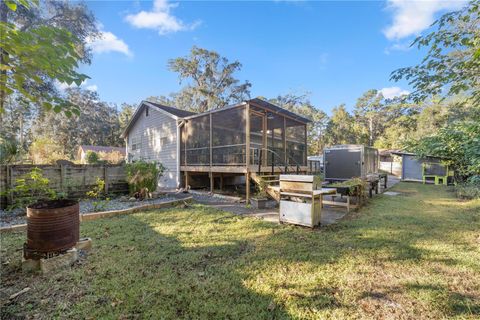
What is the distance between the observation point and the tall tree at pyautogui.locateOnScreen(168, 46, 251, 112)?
25.0m

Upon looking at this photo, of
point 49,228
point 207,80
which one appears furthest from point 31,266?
point 207,80

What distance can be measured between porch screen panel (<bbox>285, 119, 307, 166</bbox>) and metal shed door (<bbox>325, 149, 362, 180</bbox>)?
2060 mm

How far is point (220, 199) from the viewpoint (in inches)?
329

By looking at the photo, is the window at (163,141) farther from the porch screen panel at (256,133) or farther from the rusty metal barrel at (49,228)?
the rusty metal barrel at (49,228)

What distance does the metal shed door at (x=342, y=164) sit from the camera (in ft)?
36.0

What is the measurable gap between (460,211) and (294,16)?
903cm

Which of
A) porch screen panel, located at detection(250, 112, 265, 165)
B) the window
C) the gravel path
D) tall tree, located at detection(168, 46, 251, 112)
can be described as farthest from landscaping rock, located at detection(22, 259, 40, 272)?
tall tree, located at detection(168, 46, 251, 112)

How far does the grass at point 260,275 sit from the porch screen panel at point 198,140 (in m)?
5.45

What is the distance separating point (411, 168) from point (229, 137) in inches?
563

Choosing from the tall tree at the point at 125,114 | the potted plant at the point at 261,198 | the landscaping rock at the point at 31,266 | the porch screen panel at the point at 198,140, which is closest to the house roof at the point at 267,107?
the porch screen panel at the point at 198,140

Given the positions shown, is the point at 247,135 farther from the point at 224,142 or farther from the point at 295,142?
the point at 295,142

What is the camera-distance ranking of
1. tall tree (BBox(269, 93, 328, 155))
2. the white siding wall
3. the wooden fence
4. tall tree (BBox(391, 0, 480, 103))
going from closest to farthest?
tall tree (BBox(391, 0, 480, 103)) → the wooden fence → the white siding wall → tall tree (BBox(269, 93, 328, 155))

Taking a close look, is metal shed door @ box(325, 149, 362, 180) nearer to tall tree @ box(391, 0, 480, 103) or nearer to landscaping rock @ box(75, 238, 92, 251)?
tall tree @ box(391, 0, 480, 103)

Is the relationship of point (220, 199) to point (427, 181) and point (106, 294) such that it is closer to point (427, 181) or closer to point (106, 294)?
point (106, 294)
